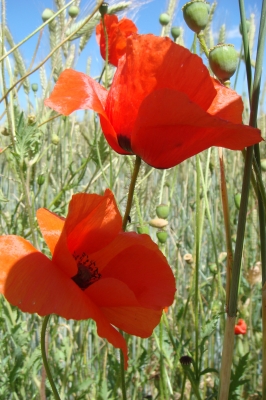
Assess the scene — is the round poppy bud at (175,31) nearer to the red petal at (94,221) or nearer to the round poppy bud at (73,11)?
the round poppy bud at (73,11)

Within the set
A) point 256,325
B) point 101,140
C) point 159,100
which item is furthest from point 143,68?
point 256,325

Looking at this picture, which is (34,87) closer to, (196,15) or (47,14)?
(47,14)

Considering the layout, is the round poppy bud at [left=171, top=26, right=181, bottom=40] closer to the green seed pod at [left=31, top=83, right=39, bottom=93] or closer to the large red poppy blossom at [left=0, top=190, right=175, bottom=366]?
the green seed pod at [left=31, top=83, right=39, bottom=93]

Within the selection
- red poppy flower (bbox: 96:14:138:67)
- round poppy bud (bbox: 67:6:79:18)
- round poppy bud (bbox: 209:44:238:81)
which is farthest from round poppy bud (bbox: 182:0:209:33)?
round poppy bud (bbox: 67:6:79:18)

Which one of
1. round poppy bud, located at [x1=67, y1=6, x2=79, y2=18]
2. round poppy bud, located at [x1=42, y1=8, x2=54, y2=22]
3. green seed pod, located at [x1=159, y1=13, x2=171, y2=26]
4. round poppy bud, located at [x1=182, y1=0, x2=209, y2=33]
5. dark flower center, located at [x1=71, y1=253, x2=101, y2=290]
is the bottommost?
dark flower center, located at [x1=71, y1=253, x2=101, y2=290]

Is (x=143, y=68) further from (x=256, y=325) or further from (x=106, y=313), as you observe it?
(x=256, y=325)

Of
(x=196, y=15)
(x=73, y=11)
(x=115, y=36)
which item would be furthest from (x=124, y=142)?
(x=73, y=11)
